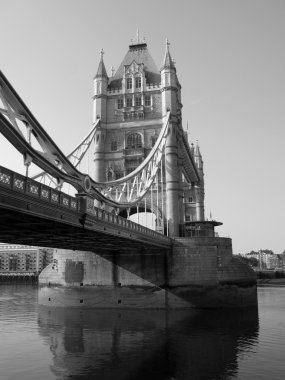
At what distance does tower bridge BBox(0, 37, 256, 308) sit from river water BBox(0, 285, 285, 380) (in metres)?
4.40

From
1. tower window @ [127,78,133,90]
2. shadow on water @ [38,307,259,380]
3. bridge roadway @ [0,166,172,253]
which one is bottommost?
shadow on water @ [38,307,259,380]

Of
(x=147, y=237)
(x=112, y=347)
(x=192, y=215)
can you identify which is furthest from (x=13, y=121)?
(x=192, y=215)

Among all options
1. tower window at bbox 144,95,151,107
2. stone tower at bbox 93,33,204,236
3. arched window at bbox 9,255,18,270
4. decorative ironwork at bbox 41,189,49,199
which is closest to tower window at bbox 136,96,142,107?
stone tower at bbox 93,33,204,236

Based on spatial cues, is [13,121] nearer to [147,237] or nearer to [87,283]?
[147,237]

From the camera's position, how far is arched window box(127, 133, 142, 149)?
174 ft

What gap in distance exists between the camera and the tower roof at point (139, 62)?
2233 inches

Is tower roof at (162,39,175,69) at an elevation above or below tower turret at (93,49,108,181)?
above

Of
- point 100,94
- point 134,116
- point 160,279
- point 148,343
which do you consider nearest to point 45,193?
point 148,343

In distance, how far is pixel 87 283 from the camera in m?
41.8

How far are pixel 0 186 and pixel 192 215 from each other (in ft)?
218

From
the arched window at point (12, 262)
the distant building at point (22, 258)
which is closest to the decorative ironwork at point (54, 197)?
the distant building at point (22, 258)

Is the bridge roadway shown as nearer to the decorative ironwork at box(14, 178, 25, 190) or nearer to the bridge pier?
the decorative ironwork at box(14, 178, 25, 190)

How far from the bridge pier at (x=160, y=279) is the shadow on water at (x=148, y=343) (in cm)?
218

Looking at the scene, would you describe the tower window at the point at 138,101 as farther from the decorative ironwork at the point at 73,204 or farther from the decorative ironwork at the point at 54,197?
the decorative ironwork at the point at 54,197
